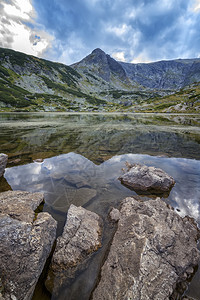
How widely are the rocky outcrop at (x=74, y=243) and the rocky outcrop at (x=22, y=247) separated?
0.49 m

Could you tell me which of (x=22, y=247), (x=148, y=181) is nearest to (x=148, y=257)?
(x=22, y=247)

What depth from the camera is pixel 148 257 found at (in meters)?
4.79

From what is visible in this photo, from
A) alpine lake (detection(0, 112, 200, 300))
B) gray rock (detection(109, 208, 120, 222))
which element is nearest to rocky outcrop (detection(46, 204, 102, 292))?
alpine lake (detection(0, 112, 200, 300))

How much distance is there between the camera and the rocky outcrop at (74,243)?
5039 millimetres

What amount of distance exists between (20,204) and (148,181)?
8.49 metres

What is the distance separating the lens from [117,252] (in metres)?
5.27

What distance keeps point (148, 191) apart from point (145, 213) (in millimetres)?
3539

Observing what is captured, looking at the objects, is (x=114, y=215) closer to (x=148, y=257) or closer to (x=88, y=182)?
(x=148, y=257)

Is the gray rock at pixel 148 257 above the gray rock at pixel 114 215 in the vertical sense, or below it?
above

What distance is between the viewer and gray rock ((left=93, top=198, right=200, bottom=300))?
412 centimetres

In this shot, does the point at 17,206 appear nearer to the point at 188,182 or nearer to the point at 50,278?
the point at 50,278

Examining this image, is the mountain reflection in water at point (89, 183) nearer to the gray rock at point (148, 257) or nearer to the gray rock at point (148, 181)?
the gray rock at point (148, 181)

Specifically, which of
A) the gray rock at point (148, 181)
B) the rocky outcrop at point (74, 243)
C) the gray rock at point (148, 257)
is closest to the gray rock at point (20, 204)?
the rocky outcrop at point (74, 243)

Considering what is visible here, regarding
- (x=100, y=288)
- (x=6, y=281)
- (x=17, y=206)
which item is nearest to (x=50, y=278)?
(x=6, y=281)
